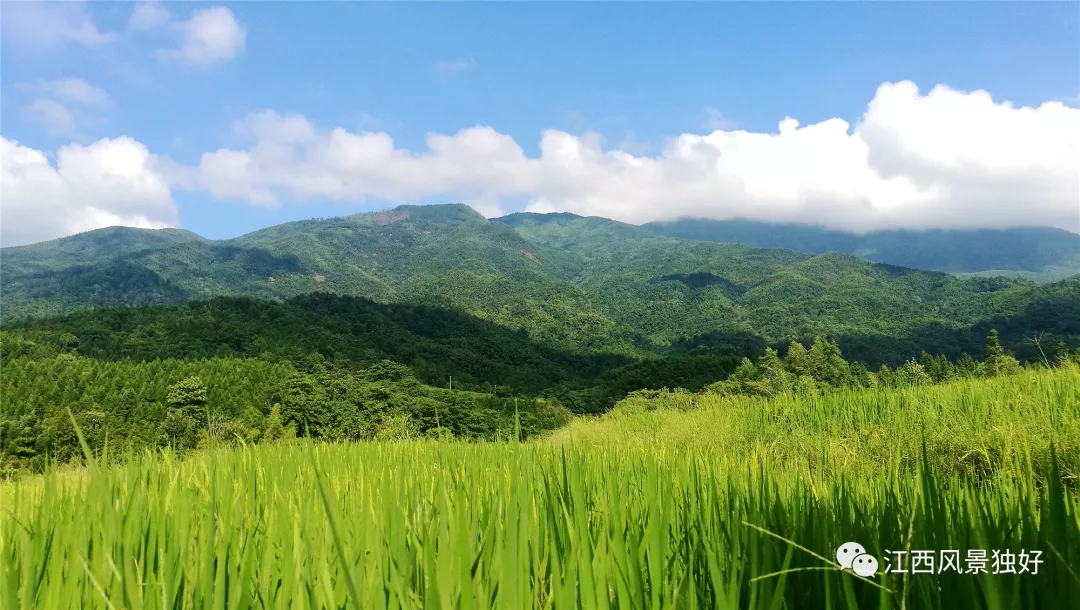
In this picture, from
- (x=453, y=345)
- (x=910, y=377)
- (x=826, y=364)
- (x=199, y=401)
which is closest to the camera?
(x=910, y=377)

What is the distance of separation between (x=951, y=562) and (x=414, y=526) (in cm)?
100

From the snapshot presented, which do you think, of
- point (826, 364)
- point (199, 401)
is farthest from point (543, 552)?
point (199, 401)

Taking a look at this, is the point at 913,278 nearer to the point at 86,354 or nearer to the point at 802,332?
the point at 802,332

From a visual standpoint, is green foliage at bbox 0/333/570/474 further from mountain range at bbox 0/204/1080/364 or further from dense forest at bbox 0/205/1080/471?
mountain range at bbox 0/204/1080/364

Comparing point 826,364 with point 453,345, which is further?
point 453,345

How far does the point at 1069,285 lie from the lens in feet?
359

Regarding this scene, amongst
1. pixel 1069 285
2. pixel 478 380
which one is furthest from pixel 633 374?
pixel 1069 285

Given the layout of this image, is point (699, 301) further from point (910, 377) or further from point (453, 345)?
point (910, 377)

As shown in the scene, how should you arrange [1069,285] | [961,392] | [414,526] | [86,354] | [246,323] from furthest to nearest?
[1069,285] < [246,323] < [86,354] < [961,392] < [414,526]

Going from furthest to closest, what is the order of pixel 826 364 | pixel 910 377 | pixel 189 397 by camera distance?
pixel 189 397 < pixel 826 364 < pixel 910 377

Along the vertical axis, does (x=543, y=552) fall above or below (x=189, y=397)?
above

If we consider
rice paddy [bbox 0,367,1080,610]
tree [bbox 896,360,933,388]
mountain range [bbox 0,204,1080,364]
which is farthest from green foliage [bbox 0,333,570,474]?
mountain range [bbox 0,204,1080,364]

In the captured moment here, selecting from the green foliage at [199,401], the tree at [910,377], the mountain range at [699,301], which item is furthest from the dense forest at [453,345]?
the mountain range at [699,301]

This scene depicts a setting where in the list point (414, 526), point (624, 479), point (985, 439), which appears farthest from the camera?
point (985, 439)
